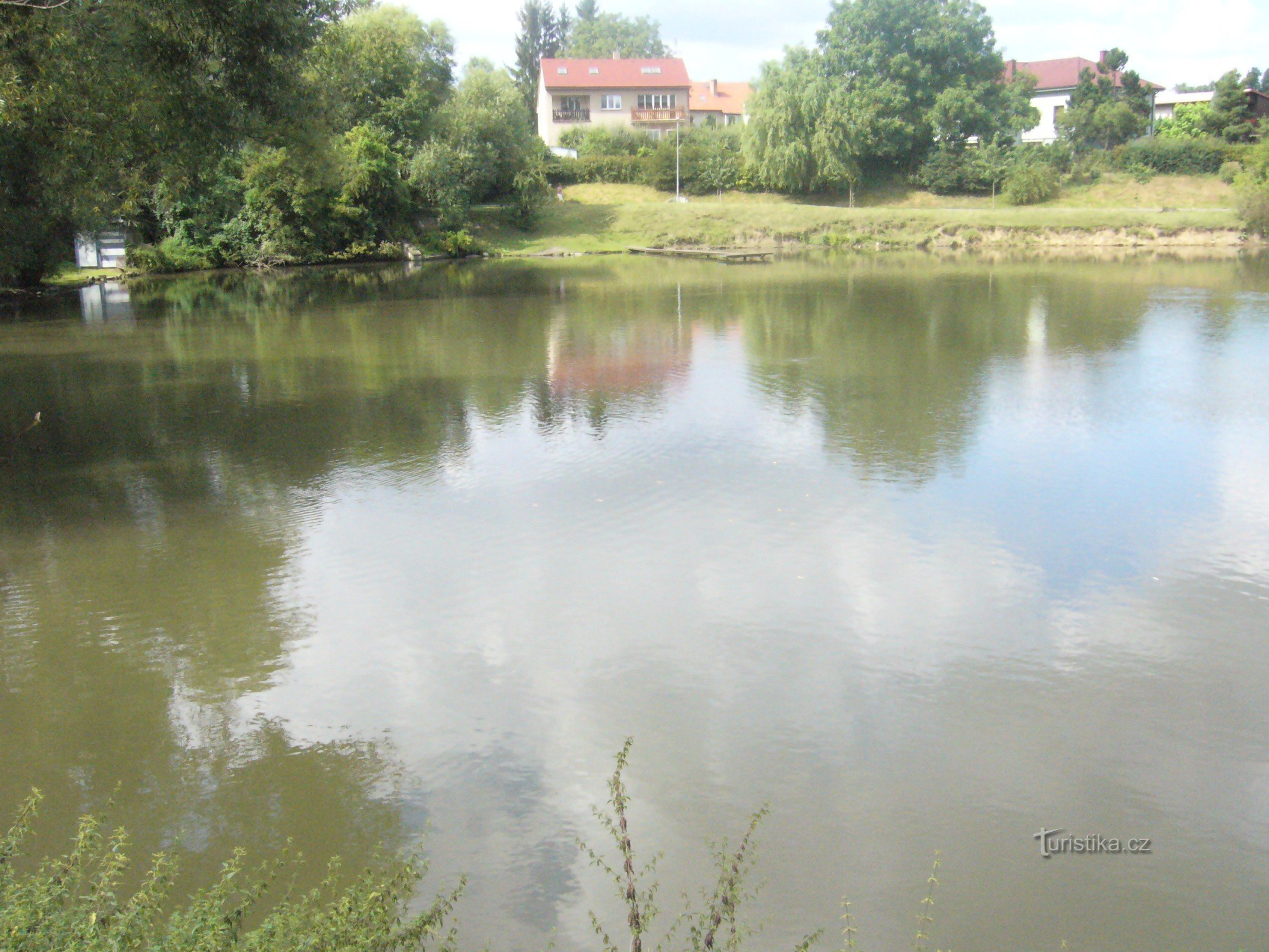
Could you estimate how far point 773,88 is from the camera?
192 feet

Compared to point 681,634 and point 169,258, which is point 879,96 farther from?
point 681,634

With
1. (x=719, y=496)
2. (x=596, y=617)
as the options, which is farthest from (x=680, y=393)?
(x=596, y=617)

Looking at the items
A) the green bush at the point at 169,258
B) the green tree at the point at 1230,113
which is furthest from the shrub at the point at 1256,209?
the green bush at the point at 169,258

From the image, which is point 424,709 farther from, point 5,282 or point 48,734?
point 5,282

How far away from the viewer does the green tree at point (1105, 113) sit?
6444 cm

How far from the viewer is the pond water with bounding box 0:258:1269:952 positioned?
6078 mm

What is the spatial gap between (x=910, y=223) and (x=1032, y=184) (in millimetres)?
8974

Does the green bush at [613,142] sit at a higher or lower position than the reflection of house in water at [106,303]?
higher

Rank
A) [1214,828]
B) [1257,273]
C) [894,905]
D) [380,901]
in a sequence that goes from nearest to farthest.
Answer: [380,901] → [894,905] → [1214,828] → [1257,273]

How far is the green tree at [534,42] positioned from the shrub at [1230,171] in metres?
62.8

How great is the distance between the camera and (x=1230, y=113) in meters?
61.3

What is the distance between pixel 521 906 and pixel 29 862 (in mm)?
2888

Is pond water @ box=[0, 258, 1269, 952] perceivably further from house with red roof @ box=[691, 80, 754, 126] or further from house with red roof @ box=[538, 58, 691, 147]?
house with red roof @ box=[691, 80, 754, 126]

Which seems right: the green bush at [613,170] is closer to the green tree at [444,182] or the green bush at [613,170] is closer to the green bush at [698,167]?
the green bush at [698,167]
